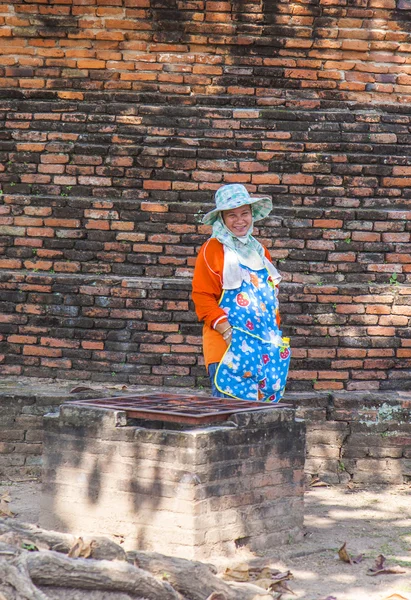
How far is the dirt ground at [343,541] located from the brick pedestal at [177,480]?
0.18 metres

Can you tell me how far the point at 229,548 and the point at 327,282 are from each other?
2656 mm

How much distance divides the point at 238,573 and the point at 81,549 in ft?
2.93

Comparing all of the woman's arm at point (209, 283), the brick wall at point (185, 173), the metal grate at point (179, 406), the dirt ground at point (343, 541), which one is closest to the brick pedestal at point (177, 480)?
the metal grate at point (179, 406)

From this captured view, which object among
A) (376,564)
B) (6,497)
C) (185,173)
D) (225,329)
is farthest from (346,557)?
(185,173)

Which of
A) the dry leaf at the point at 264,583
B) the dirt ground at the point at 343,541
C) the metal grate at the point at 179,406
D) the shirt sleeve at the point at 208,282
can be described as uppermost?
the shirt sleeve at the point at 208,282

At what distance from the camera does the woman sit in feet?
17.4

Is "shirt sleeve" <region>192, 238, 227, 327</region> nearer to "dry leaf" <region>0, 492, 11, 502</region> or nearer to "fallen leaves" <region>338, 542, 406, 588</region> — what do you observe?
"fallen leaves" <region>338, 542, 406, 588</region>

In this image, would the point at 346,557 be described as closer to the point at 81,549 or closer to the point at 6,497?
the point at 81,549

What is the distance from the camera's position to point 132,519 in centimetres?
467

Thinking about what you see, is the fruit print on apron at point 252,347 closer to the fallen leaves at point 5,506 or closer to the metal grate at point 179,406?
the metal grate at point 179,406

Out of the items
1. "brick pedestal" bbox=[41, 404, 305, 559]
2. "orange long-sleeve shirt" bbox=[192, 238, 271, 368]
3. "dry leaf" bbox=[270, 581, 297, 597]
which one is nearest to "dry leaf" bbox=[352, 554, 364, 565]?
"brick pedestal" bbox=[41, 404, 305, 559]

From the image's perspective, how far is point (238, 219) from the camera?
17.8 feet

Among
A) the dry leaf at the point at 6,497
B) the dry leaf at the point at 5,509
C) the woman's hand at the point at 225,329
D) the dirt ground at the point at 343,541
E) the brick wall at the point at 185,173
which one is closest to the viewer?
the dirt ground at the point at 343,541

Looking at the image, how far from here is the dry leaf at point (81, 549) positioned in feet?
12.2
